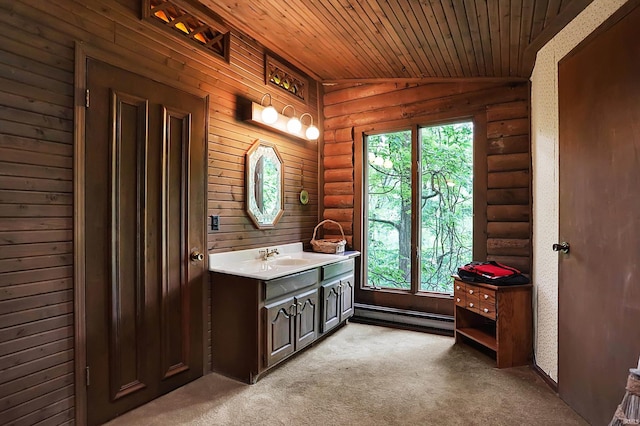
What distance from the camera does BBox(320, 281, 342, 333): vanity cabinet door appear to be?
10.8ft

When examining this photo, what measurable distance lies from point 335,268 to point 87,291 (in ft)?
6.99

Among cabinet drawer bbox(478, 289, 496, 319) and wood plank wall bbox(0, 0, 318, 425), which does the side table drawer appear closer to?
cabinet drawer bbox(478, 289, 496, 319)

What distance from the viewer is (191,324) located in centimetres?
261

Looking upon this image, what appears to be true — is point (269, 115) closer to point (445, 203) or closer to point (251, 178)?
point (251, 178)

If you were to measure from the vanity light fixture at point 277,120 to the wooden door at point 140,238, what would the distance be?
0.52m

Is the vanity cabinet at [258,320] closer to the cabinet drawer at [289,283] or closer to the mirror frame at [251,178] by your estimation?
the cabinet drawer at [289,283]

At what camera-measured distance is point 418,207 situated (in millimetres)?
3855

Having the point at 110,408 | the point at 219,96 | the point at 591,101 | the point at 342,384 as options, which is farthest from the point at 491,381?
the point at 219,96

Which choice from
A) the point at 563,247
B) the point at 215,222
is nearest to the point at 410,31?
the point at 563,247

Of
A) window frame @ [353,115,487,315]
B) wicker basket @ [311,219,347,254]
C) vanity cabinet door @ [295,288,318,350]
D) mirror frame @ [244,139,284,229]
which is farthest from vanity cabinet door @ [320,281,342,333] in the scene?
mirror frame @ [244,139,284,229]

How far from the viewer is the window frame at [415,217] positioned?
345cm

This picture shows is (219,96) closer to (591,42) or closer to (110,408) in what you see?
(110,408)

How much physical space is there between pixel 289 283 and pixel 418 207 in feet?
6.00

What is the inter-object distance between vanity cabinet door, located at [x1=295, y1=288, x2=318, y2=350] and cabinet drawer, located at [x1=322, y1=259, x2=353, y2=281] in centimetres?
21
